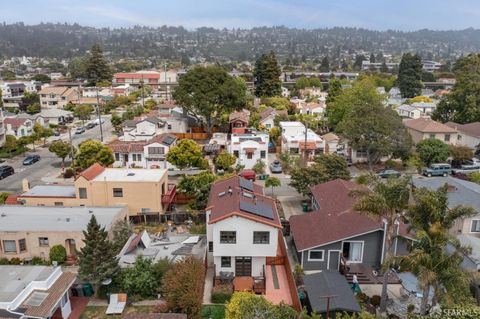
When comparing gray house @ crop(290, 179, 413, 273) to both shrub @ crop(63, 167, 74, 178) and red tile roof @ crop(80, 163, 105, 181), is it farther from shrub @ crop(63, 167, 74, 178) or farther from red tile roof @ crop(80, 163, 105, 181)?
shrub @ crop(63, 167, 74, 178)

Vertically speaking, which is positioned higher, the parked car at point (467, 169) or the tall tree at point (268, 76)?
the tall tree at point (268, 76)

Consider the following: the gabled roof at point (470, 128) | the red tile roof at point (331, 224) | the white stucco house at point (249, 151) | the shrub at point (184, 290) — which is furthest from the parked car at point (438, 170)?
the shrub at point (184, 290)

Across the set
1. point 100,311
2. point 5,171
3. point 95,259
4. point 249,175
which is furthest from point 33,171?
point 100,311

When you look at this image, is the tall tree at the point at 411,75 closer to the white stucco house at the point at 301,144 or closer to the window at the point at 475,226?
the white stucco house at the point at 301,144

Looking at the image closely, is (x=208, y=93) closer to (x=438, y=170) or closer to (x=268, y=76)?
(x=438, y=170)

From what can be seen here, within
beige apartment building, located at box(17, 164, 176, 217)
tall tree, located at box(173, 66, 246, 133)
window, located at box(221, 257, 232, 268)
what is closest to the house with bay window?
tall tree, located at box(173, 66, 246, 133)

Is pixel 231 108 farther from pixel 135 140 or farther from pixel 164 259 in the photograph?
pixel 164 259
